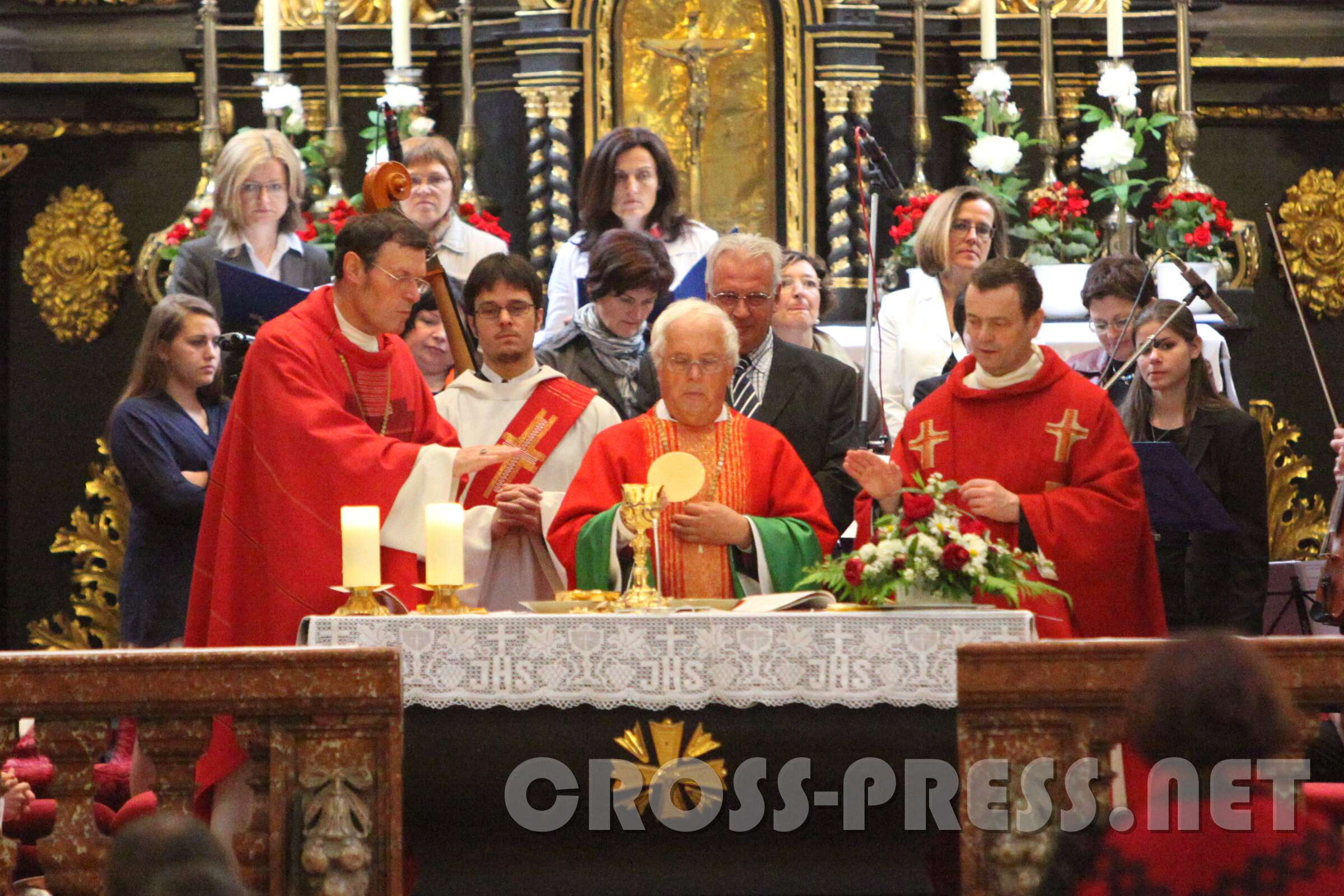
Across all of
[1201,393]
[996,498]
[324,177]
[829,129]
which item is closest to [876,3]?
[829,129]

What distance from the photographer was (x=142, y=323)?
366 inches

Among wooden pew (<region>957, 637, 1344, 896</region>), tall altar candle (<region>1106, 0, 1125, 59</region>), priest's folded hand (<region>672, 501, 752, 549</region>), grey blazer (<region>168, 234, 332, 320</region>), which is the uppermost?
tall altar candle (<region>1106, 0, 1125, 59</region>)

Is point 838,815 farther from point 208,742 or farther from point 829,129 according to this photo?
point 829,129

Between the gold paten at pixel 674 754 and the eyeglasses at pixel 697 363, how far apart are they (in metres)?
1.05

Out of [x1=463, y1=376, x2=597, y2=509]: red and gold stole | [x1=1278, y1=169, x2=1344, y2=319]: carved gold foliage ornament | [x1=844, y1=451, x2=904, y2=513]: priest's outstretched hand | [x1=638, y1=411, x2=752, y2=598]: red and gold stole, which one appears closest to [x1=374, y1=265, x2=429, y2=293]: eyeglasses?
[x1=463, y1=376, x2=597, y2=509]: red and gold stole

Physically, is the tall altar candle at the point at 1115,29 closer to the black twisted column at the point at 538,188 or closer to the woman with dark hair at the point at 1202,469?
the woman with dark hair at the point at 1202,469

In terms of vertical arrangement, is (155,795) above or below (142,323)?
below

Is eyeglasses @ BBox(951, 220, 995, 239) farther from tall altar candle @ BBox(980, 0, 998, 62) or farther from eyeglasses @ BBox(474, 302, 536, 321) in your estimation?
eyeglasses @ BBox(474, 302, 536, 321)

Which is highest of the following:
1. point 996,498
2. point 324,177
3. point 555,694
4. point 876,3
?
point 876,3

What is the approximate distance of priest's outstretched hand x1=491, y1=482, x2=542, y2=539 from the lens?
214 inches

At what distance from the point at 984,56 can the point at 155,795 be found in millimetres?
5275

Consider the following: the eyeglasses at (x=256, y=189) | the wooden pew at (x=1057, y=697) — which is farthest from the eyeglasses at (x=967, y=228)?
the wooden pew at (x=1057, y=697)

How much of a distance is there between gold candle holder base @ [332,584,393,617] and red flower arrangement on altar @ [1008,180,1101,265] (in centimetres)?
415

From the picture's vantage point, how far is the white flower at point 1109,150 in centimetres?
839
